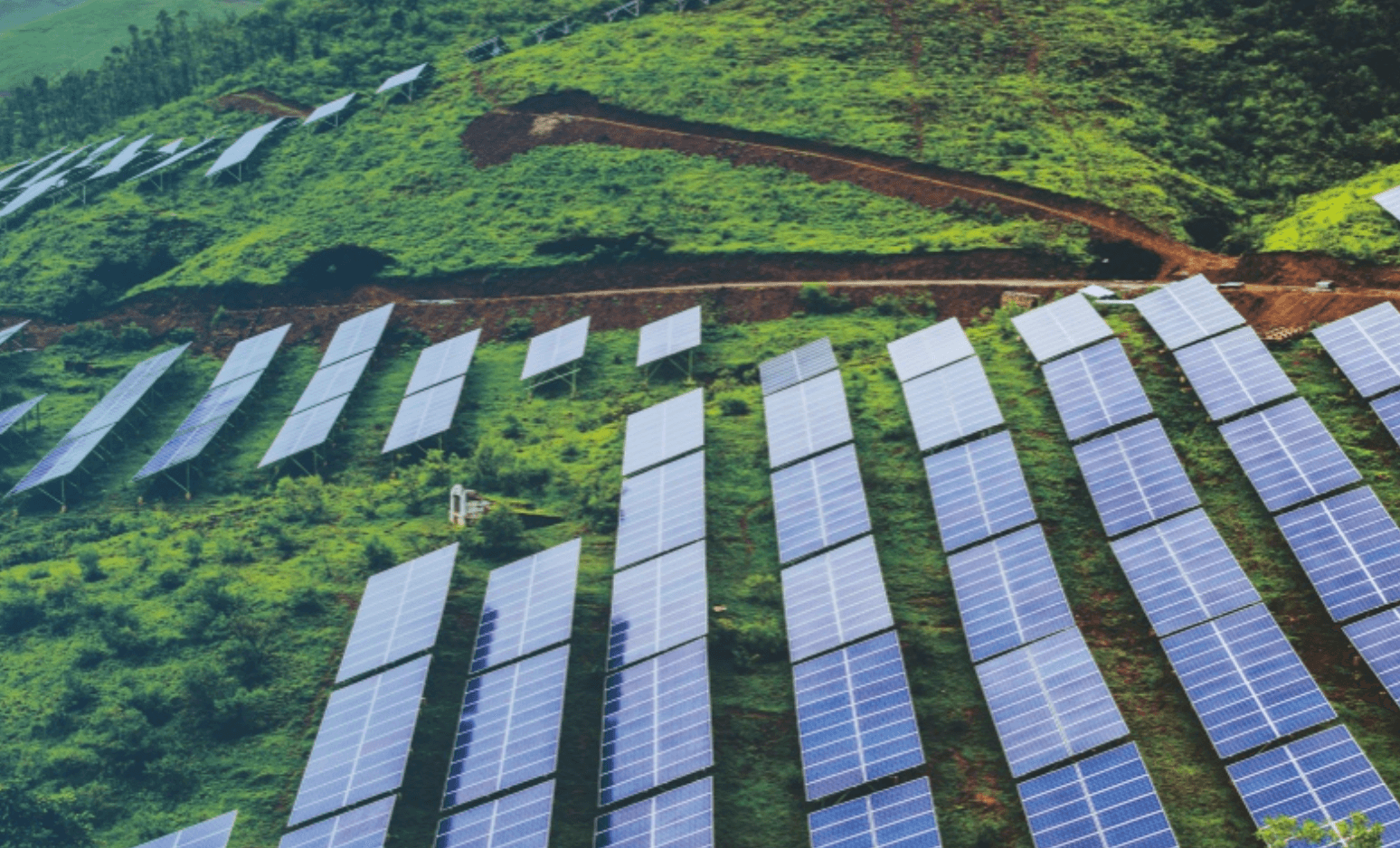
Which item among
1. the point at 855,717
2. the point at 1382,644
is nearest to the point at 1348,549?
the point at 1382,644

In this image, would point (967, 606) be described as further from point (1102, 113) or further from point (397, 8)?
point (397, 8)

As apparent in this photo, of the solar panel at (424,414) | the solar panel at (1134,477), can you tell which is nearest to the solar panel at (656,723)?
the solar panel at (1134,477)

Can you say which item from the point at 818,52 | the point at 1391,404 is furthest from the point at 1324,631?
the point at 818,52

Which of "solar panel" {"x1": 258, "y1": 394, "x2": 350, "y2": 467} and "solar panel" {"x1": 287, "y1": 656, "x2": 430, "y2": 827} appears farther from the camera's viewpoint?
"solar panel" {"x1": 258, "y1": 394, "x2": 350, "y2": 467}

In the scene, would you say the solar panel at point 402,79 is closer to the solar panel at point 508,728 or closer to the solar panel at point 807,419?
the solar panel at point 807,419

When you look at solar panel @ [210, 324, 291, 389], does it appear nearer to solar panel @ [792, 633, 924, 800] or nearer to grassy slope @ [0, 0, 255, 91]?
solar panel @ [792, 633, 924, 800]

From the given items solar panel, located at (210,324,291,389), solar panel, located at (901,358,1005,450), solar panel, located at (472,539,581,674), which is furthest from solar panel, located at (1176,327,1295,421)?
solar panel, located at (210,324,291,389)
